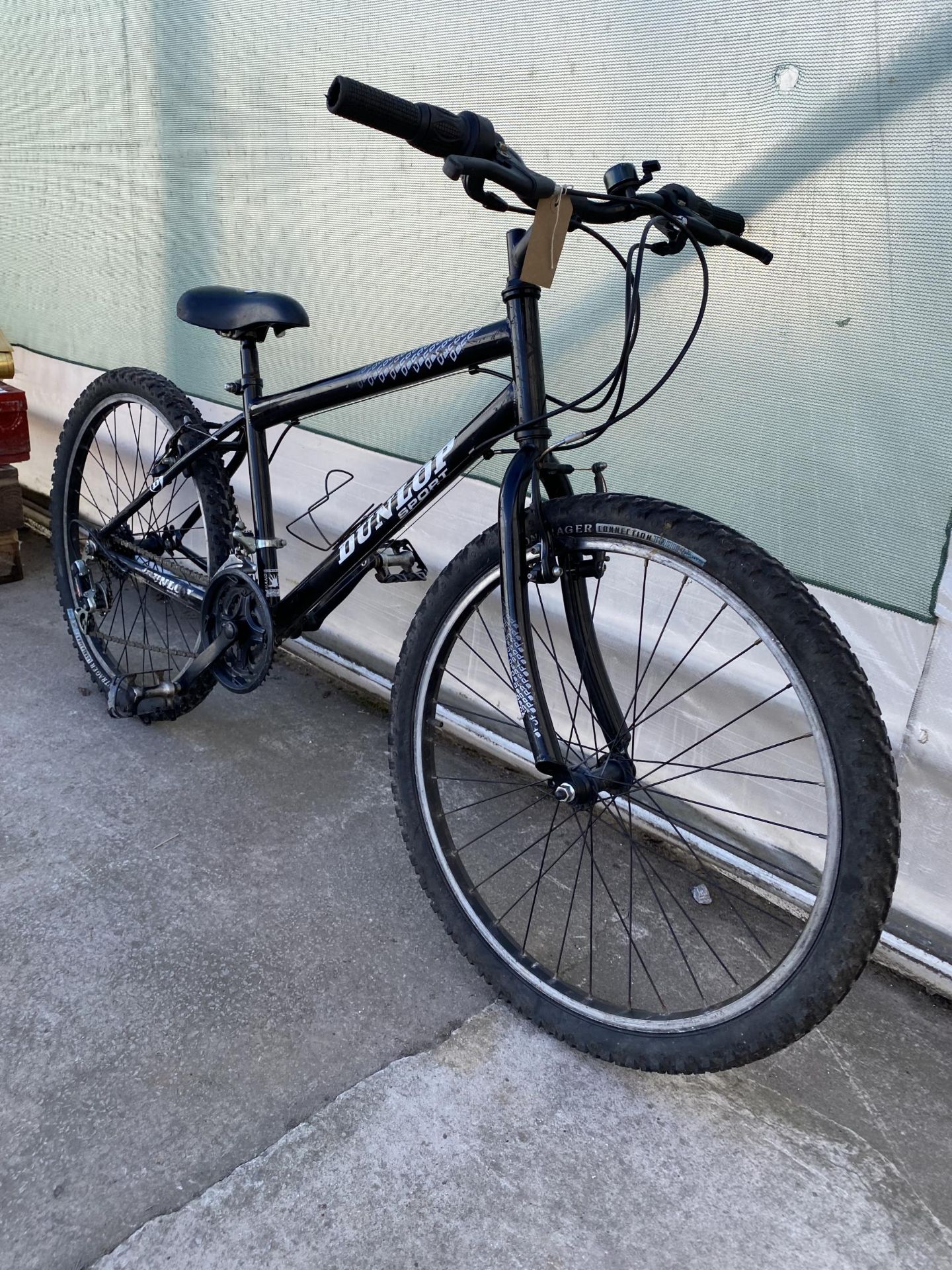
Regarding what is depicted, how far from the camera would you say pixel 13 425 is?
3.51 metres

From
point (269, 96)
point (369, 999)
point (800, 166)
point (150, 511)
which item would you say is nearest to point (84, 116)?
point (269, 96)

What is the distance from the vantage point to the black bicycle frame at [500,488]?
5.49ft

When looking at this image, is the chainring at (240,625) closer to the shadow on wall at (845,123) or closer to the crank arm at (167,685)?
the crank arm at (167,685)

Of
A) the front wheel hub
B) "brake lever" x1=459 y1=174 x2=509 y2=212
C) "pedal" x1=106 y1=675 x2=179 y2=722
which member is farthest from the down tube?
the front wheel hub

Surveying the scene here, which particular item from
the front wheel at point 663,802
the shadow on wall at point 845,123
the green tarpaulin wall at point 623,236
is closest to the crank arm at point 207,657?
the front wheel at point 663,802

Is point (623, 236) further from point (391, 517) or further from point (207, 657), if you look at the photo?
point (207, 657)

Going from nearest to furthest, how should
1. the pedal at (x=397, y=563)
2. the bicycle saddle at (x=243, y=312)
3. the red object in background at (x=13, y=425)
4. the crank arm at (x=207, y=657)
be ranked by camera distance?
the pedal at (x=397, y=563), the bicycle saddle at (x=243, y=312), the crank arm at (x=207, y=657), the red object in background at (x=13, y=425)

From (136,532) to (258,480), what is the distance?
0.97m

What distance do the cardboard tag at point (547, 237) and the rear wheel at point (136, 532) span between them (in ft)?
4.19

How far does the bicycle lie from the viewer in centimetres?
145

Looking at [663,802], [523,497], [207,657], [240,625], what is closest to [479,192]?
[523,497]

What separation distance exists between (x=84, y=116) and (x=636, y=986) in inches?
138

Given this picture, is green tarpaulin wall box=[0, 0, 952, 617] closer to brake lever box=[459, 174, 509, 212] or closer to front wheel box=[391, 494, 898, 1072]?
front wheel box=[391, 494, 898, 1072]

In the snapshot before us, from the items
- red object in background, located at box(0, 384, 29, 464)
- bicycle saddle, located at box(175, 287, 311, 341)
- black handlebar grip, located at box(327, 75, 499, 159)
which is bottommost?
red object in background, located at box(0, 384, 29, 464)
